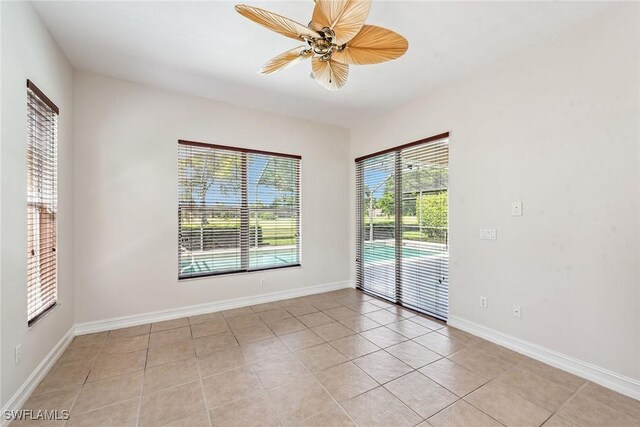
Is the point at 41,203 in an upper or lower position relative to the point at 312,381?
upper

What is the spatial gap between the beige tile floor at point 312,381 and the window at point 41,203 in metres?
0.65

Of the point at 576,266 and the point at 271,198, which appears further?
the point at 271,198

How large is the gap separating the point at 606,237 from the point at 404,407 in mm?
1968

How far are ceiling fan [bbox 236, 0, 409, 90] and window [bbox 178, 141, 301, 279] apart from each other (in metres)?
1.88

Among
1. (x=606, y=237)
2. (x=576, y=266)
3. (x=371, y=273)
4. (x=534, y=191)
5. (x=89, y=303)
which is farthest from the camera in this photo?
(x=371, y=273)

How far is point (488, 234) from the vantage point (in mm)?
2834

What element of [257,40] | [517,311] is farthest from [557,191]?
[257,40]

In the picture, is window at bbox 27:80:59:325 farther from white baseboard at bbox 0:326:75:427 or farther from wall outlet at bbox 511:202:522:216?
wall outlet at bbox 511:202:522:216

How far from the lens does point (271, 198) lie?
4.15 metres

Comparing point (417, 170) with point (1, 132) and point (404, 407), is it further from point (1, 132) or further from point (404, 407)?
point (1, 132)

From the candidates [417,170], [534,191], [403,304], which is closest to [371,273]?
[403,304]

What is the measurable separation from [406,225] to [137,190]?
133 inches

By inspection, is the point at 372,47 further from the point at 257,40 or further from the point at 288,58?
the point at 257,40

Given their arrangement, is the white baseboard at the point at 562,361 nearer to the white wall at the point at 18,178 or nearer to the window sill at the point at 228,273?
the window sill at the point at 228,273
